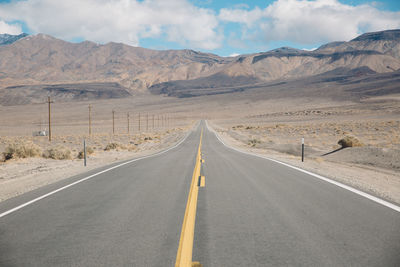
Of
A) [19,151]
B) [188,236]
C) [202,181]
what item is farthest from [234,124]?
[188,236]

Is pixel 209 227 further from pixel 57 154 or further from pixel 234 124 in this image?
pixel 234 124

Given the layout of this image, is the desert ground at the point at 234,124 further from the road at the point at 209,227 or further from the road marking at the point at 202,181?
the road marking at the point at 202,181

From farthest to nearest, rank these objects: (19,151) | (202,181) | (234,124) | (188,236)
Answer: (234,124), (19,151), (202,181), (188,236)

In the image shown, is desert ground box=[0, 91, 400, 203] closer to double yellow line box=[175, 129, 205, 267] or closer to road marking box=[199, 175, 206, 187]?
road marking box=[199, 175, 206, 187]

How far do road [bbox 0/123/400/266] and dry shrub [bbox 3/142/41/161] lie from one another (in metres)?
12.2

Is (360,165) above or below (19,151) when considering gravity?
below

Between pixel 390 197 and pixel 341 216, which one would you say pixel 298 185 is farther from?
pixel 341 216

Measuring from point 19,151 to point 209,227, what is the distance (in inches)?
680

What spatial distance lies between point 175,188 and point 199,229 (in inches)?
137

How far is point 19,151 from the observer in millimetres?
18891

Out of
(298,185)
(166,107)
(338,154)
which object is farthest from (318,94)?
(298,185)

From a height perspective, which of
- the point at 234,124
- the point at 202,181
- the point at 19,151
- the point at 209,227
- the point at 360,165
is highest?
the point at 209,227

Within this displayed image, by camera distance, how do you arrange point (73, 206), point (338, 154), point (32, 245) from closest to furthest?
point (32, 245), point (73, 206), point (338, 154)

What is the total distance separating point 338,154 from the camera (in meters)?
20.2
